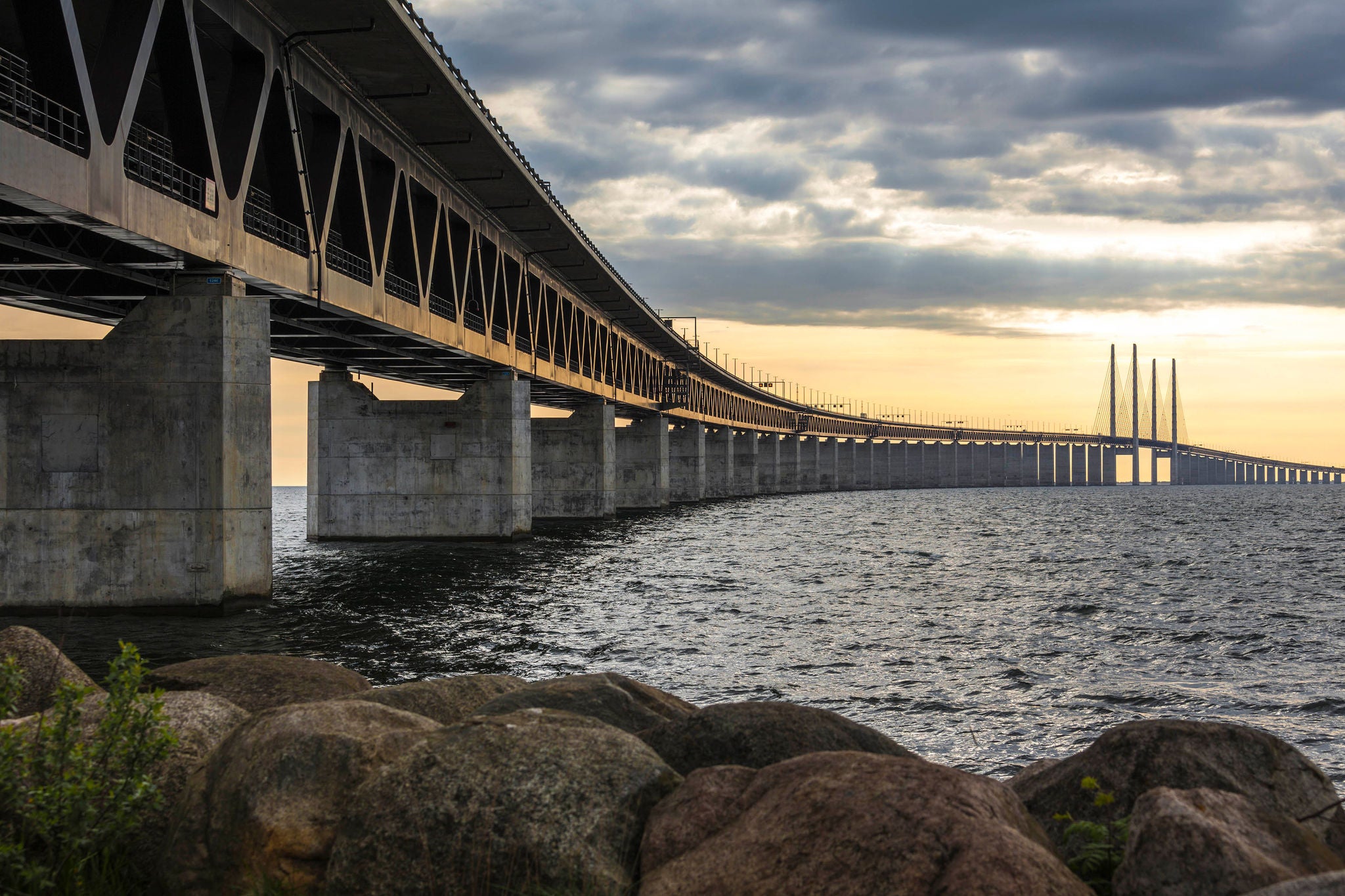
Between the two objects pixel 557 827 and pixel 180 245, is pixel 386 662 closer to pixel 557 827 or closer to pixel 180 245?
pixel 180 245

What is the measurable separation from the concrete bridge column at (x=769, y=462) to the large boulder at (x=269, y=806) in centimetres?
14823

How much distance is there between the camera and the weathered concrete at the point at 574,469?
67.9 metres

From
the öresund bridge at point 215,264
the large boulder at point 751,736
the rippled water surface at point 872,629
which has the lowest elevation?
the rippled water surface at point 872,629

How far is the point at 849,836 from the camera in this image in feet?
15.8

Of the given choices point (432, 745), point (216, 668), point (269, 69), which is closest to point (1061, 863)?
point (432, 745)

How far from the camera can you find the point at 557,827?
546 centimetres

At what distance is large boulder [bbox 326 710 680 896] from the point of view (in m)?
5.35

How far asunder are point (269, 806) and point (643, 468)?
81458 millimetres

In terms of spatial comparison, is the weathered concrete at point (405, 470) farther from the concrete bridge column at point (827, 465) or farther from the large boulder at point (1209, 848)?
the concrete bridge column at point (827, 465)

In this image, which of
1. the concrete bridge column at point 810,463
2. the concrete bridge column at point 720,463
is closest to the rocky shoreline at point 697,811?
the concrete bridge column at point 720,463

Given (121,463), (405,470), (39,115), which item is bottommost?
(405,470)

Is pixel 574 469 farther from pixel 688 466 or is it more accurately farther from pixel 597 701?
→ pixel 597 701

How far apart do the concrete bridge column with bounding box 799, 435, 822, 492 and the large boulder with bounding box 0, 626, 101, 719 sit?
15901cm

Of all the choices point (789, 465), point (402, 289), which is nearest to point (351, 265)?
point (402, 289)
